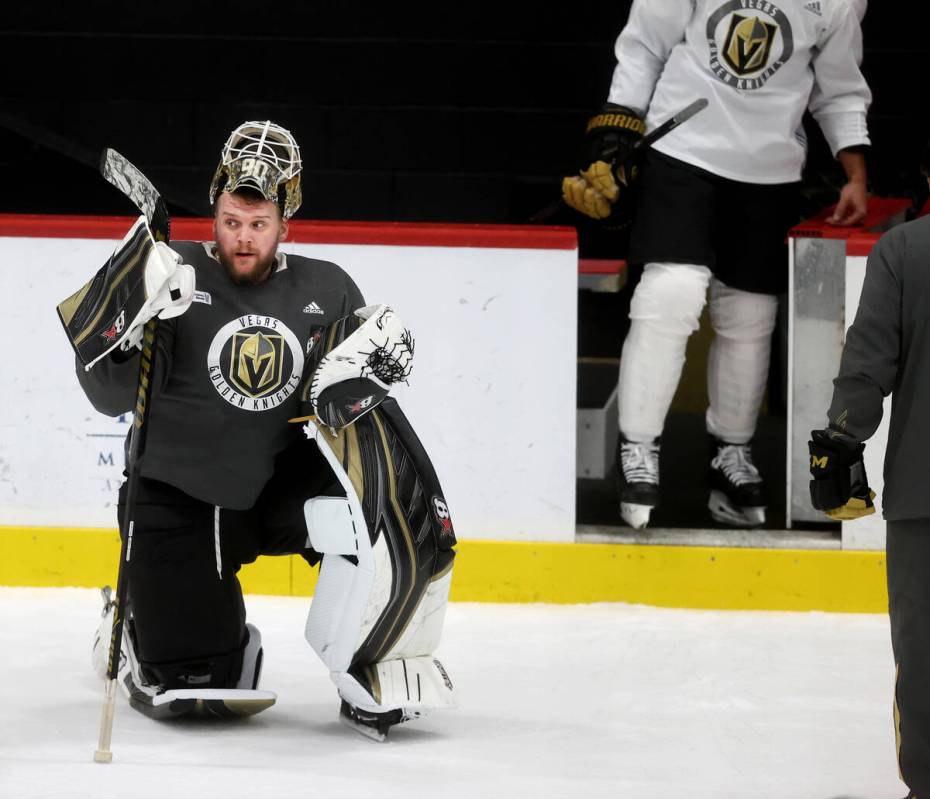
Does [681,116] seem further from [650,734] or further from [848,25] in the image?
[650,734]

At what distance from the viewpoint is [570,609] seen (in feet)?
11.7

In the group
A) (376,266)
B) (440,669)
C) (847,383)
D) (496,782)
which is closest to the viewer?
(847,383)

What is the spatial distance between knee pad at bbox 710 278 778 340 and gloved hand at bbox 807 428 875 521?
1.42m

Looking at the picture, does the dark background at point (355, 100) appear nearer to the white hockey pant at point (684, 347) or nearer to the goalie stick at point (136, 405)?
the white hockey pant at point (684, 347)

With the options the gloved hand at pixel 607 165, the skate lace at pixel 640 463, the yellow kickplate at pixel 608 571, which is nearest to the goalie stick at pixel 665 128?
the gloved hand at pixel 607 165

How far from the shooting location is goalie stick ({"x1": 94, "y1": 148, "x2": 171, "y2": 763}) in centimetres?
250

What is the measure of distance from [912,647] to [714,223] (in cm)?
159

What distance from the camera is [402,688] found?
8.71 ft

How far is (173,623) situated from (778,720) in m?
1.03

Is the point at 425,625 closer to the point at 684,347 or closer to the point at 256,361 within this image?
the point at 256,361

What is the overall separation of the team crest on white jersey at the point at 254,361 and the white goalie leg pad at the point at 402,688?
0.47 meters

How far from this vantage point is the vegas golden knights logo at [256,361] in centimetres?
273

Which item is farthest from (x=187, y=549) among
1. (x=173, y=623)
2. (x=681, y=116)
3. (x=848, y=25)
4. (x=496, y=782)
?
(x=848, y=25)

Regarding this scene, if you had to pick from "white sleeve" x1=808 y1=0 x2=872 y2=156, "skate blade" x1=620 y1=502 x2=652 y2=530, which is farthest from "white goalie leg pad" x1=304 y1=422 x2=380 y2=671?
"white sleeve" x1=808 y1=0 x2=872 y2=156
